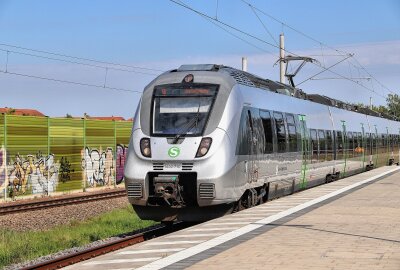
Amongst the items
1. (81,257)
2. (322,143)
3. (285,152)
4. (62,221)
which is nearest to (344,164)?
(322,143)

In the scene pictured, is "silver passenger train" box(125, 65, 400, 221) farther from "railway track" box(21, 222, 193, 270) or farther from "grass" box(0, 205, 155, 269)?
"grass" box(0, 205, 155, 269)

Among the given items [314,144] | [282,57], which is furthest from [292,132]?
[282,57]

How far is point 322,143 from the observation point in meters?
22.6

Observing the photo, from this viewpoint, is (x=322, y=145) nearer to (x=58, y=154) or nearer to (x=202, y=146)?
(x=202, y=146)

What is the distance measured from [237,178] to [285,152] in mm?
Answer: 4465

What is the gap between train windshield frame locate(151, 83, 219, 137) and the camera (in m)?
12.8

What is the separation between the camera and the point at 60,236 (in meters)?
15.4

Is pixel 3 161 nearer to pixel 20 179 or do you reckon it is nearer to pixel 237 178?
pixel 20 179

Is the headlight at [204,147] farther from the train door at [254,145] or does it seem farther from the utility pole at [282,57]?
the utility pole at [282,57]

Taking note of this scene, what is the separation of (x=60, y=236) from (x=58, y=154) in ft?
41.1

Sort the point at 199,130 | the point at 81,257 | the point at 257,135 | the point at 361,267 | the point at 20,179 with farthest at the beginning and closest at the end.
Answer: the point at 20,179 < the point at 257,135 < the point at 199,130 < the point at 81,257 < the point at 361,267

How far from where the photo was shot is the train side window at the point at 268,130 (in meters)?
15.3

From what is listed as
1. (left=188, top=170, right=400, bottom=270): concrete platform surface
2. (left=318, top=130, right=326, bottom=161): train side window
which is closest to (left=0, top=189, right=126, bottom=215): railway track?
(left=318, top=130, right=326, bottom=161): train side window

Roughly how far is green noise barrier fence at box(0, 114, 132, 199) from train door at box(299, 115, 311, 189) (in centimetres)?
1127
